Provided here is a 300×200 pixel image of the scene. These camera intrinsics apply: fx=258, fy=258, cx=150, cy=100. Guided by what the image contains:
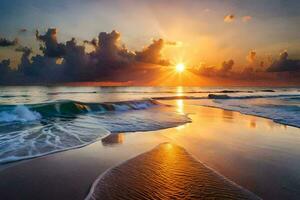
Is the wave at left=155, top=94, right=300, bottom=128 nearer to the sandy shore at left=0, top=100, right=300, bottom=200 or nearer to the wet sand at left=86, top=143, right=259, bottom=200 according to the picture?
the sandy shore at left=0, top=100, right=300, bottom=200

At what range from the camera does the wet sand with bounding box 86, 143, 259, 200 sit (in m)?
4.93

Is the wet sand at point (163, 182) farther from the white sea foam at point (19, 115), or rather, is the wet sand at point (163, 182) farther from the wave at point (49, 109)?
the wave at point (49, 109)

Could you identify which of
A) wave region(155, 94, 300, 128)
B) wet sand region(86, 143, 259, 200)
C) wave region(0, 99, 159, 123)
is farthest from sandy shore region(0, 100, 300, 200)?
wave region(0, 99, 159, 123)

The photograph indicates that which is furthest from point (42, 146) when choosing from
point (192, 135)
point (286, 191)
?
point (286, 191)

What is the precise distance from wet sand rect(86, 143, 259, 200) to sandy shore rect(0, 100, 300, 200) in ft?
1.02

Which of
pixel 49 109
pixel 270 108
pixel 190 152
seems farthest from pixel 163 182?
pixel 270 108

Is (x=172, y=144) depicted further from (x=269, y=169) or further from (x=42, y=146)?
(x=42, y=146)

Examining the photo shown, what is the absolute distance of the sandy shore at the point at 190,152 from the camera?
5.24m

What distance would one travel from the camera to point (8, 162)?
7164 millimetres

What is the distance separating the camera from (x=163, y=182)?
18.3 ft

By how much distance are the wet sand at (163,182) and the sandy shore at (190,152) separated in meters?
A: 0.31

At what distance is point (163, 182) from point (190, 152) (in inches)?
117

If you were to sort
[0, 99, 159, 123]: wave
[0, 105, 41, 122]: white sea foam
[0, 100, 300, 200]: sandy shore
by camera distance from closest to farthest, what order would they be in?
[0, 100, 300, 200]: sandy shore → [0, 105, 41, 122]: white sea foam → [0, 99, 159, 123]: wave

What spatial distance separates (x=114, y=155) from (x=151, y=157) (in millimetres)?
1179
